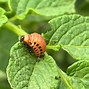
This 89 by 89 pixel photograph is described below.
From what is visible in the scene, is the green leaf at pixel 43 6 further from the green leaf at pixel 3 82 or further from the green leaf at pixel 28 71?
the green leaf at pixel 3 82

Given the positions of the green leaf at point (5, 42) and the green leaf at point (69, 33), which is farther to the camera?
the green leaf at point (5, 42)

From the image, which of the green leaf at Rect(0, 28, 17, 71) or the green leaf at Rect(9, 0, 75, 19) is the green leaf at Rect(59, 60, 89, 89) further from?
the green leaf at Rect(0, 28, 17, 71)

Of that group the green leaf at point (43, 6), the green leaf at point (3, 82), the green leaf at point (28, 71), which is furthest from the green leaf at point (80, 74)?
the green leaf at point (3, 82)

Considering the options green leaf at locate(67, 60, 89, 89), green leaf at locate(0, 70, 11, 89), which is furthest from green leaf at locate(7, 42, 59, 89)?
green leaf at locate(0, 70, 11, 89)

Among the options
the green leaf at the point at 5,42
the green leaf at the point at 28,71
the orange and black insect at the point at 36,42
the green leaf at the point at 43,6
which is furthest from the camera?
the green leaf at the point at 5,42

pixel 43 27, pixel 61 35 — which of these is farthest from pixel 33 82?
pixel 43 27

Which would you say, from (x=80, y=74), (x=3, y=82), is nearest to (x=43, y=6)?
(x=80, y=74)

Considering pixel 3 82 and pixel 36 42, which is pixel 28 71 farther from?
pixel 3 82
